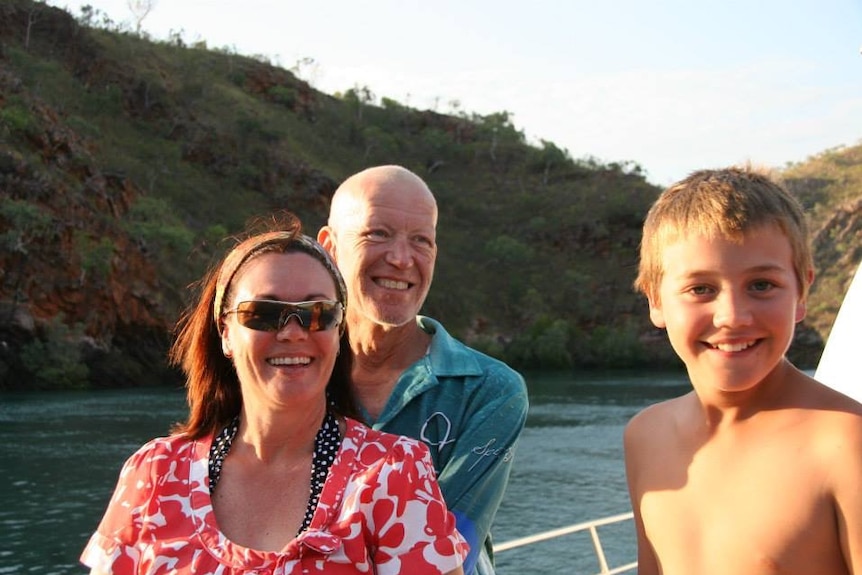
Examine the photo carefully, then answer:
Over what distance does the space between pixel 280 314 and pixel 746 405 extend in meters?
0.90

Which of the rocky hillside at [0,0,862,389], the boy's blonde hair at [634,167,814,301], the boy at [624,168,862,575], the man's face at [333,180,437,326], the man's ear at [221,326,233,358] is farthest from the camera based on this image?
the rocky hillside at [0,0,862,389]

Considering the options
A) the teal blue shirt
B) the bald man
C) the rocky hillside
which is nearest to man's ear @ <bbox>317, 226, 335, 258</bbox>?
the bald man

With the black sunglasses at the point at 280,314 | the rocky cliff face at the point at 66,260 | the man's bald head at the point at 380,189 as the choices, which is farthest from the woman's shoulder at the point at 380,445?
the rocky cliff face at the point at 66,260

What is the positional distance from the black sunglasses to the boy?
644mm

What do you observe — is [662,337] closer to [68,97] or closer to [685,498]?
[68,97]

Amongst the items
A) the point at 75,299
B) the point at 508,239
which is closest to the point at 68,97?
the point at 75,299

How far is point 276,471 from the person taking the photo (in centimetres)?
193

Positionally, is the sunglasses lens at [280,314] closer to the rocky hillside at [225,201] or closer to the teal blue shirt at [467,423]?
the teal blue shirt at [467,423]

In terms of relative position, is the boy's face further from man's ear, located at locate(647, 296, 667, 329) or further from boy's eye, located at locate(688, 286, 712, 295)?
man's ear, located at locate(647, 296, 667, 329)

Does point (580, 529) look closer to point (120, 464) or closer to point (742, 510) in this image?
point (742, 510)

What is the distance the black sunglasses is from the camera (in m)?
1.90

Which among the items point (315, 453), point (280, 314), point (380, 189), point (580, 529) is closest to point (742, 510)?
point (315, 453)

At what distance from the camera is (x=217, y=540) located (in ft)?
5.92

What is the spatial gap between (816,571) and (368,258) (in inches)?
51.1
